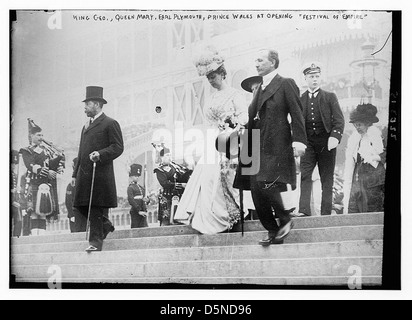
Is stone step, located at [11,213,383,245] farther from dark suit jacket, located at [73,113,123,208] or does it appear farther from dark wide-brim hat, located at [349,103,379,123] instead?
dark wide-brim hat, located at [349,103,379,123]

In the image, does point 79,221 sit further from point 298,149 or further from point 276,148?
point 298,149

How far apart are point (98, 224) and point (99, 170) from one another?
1.62 ft

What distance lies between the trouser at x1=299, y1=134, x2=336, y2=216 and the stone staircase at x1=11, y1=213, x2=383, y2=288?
19 cm

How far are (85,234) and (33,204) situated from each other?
21.8 inches

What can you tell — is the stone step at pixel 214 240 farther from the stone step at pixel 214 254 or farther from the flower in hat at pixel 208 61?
the flower in hat at pixel 208 61

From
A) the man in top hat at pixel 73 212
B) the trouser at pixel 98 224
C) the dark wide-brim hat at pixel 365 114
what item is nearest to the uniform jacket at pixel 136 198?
the trouser at pixel 98 224

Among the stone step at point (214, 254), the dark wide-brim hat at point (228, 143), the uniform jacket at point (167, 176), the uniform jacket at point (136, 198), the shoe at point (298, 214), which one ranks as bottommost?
the stone step at point (214, 254)

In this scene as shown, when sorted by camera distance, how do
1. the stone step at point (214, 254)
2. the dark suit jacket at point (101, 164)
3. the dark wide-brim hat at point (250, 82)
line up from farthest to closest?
the dark suit jacket at point (101, 164)
the dark wide-brim hat at point (250, 82)
the stone step at point (214, 254)

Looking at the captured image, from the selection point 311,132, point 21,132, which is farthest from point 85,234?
point 311,132

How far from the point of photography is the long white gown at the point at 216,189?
5527mm

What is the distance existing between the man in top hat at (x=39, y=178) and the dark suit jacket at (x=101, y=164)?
243 mm

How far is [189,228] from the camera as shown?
5555mm
